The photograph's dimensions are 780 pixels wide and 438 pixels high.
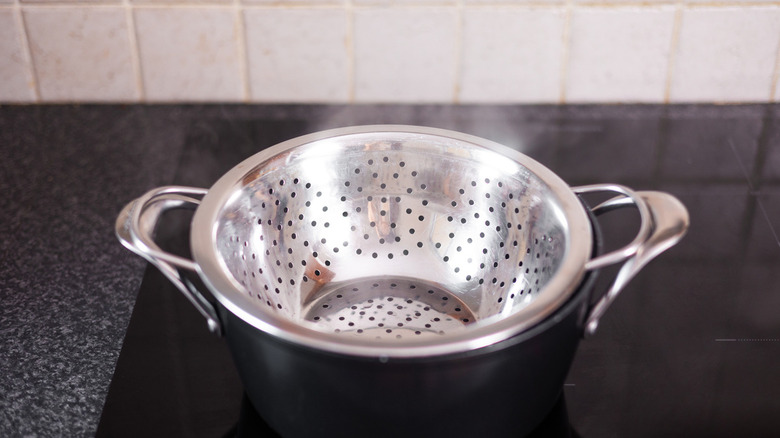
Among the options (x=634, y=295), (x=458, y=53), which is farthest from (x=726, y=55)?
(x=634, y=295)

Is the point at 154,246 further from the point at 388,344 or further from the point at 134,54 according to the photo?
the point at 134,54

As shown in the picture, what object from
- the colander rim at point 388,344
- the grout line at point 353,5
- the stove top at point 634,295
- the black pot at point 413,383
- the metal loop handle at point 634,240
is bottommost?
the stove top at point 634,295

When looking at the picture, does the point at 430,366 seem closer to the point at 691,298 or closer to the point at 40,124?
the point at 691,298

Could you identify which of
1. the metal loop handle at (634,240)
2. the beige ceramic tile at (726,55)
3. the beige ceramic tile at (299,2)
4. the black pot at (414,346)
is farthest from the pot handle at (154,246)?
the beige ceramic tile at (726,55)

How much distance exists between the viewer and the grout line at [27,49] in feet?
3.03

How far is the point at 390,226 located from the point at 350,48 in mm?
323

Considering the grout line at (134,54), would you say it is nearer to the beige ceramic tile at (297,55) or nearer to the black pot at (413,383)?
the beige ceramic tile at (297,55)

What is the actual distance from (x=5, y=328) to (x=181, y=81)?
0.42 metres

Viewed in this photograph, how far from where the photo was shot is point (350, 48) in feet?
3.10

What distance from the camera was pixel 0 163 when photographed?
88cm

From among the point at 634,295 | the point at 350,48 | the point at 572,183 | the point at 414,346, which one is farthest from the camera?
the point at 350,48

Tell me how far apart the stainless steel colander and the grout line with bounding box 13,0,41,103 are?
1.55ft

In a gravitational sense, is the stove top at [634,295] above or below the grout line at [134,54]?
below

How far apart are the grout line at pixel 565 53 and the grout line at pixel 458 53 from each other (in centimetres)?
12
